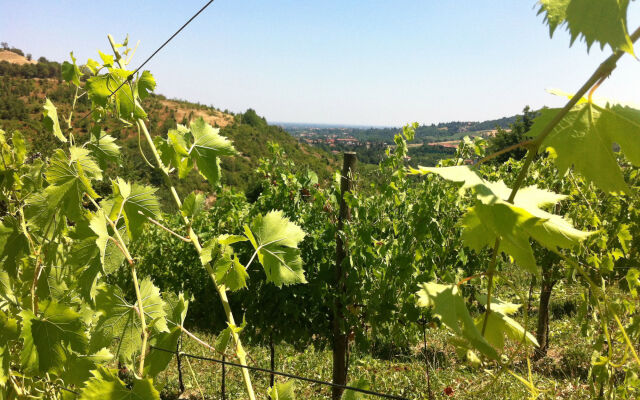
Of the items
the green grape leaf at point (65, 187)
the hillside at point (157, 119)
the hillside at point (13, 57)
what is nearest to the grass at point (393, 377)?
the green grape leaf at point (65, 187)

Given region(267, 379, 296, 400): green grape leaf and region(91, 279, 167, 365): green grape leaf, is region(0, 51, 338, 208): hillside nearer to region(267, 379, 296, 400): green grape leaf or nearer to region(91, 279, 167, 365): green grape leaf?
region(91, 279, 167, 365): green grape leaf

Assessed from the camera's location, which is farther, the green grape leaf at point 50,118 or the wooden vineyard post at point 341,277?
the wooden vineyard post at point 341,277

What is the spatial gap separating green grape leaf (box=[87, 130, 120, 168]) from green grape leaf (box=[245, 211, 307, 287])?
706mm

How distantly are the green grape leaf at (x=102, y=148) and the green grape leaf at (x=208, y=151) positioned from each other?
0.44 m

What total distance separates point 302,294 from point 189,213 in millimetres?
3259

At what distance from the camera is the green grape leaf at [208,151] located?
1.15 m

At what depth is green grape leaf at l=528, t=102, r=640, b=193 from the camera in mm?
418

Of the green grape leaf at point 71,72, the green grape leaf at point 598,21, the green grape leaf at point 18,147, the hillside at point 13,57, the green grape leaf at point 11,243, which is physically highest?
the hillside at point 13,57

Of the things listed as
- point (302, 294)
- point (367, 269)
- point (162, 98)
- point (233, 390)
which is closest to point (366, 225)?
point (367, 269)

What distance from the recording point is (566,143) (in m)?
0.43

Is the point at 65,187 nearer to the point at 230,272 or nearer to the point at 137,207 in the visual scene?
the point at 137,207

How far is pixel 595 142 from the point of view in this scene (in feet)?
1.38

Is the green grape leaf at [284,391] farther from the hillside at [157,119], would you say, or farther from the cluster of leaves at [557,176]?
the hillside at [157,119]

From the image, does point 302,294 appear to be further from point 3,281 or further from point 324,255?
point 3,281
